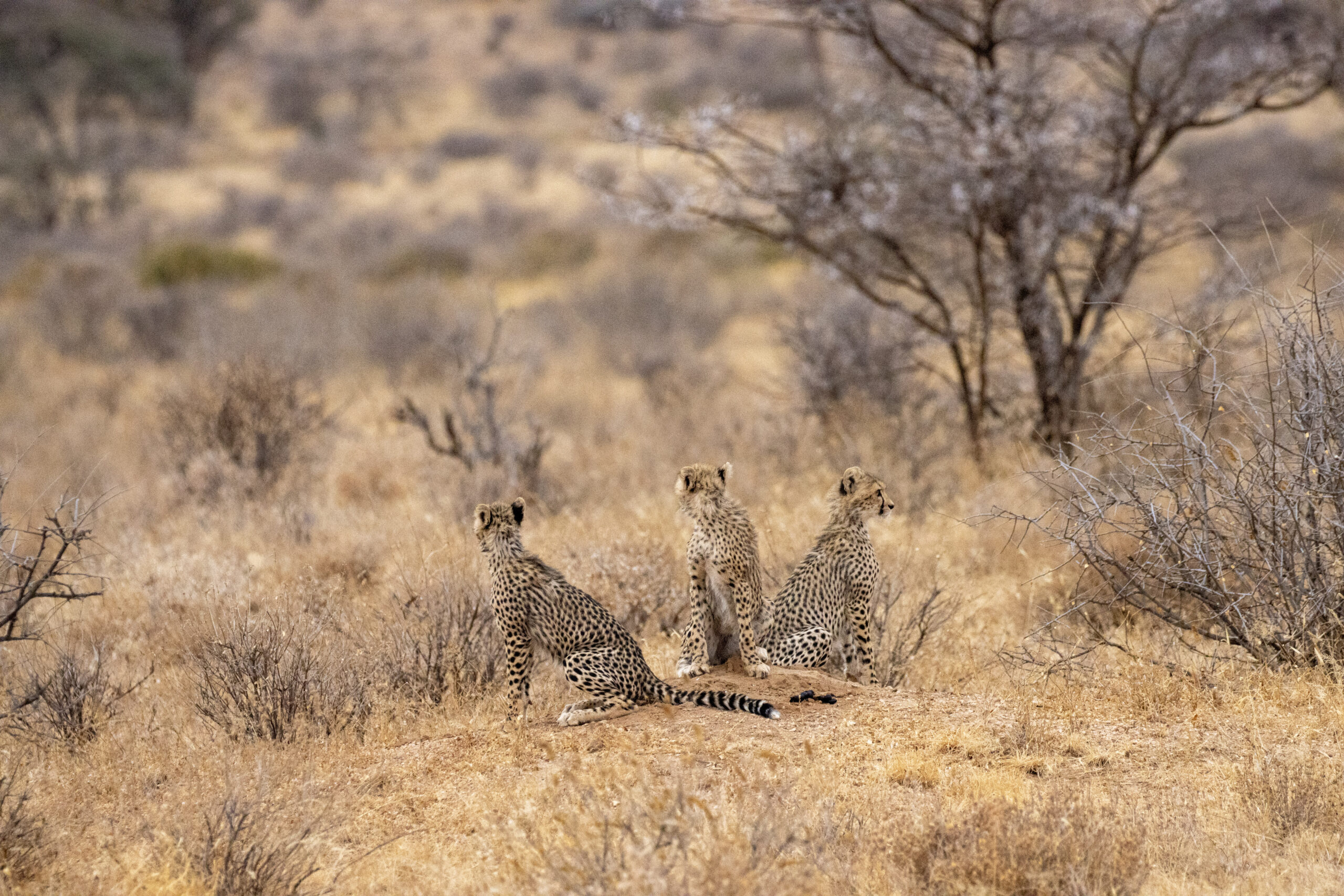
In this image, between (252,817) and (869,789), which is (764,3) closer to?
(869,789)

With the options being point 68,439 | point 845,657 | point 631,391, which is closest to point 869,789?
point 845,657

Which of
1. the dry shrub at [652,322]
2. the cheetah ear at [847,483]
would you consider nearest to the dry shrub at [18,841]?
the cheetah ear at [847,483]

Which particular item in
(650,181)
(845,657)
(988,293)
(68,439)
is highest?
(650,181)

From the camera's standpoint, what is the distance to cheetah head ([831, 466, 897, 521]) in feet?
20.5

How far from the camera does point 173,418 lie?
1140cm

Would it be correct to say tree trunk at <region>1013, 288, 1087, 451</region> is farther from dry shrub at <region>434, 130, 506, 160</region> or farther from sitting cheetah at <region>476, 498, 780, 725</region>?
dry shrub at <region>434, 130, 506, 160</region>

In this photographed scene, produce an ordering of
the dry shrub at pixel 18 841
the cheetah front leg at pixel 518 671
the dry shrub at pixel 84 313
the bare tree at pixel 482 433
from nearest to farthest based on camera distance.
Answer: the dry shrub at pixel 18 841 < the cheetah front leg at pixel 518 671 < the bare tree at pixel 482 433 < the dry shrub at pixel 84 313

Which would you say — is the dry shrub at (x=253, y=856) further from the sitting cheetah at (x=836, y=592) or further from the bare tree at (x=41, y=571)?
the sitting cheetah at (x=836, y=592)

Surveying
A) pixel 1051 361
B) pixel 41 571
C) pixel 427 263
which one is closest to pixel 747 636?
pixel 41 571

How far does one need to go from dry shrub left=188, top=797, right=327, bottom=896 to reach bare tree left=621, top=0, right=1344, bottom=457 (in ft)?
20.9

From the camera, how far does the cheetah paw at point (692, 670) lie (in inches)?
229

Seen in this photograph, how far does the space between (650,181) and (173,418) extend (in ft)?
14.9

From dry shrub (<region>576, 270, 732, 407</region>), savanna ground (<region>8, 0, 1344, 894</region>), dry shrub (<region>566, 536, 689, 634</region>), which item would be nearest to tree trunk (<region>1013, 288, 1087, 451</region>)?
savanna ground (<region>8, 0, 1344, 894</region>)

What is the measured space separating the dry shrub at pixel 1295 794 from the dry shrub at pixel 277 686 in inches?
137
